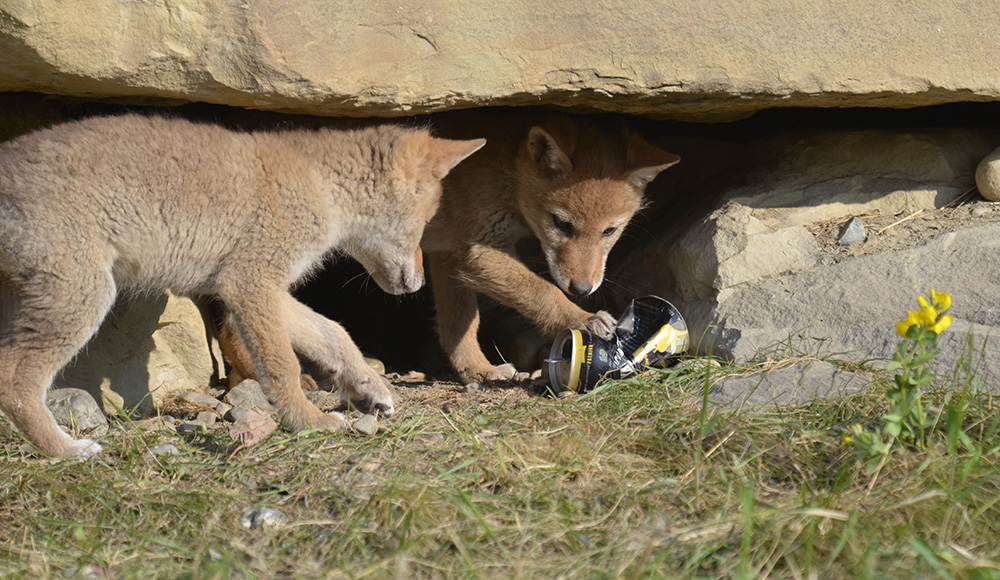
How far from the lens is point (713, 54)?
4.01 metres

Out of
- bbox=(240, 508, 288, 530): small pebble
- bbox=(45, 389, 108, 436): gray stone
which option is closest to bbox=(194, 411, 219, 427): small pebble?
bbox=(45, 389, 108, 436): gray stone

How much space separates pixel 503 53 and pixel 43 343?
2.23 metres

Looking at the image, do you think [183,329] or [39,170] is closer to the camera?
[39,170]

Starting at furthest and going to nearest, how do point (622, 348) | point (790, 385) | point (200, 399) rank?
1. point (200, 399)
2. point (622, 348)
3. point (790, 385)

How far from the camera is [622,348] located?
4375 mm

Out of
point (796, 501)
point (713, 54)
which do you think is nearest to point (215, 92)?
point (713, 54)

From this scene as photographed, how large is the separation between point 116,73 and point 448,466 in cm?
202

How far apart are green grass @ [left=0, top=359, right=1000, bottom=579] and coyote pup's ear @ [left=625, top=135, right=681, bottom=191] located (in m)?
1.70

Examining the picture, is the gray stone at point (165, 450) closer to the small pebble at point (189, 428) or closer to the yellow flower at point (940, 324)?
the small pebble at point (189, 428)

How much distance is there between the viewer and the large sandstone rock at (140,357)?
15.1ft

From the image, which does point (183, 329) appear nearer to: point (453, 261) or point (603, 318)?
point (453, 261)

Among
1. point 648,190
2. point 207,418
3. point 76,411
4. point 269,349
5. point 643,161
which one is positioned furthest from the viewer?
point 648,190

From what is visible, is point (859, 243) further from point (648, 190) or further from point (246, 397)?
point (246, 397)

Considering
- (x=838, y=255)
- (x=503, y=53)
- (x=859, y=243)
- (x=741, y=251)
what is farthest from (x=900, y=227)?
(x=503, y=53)
